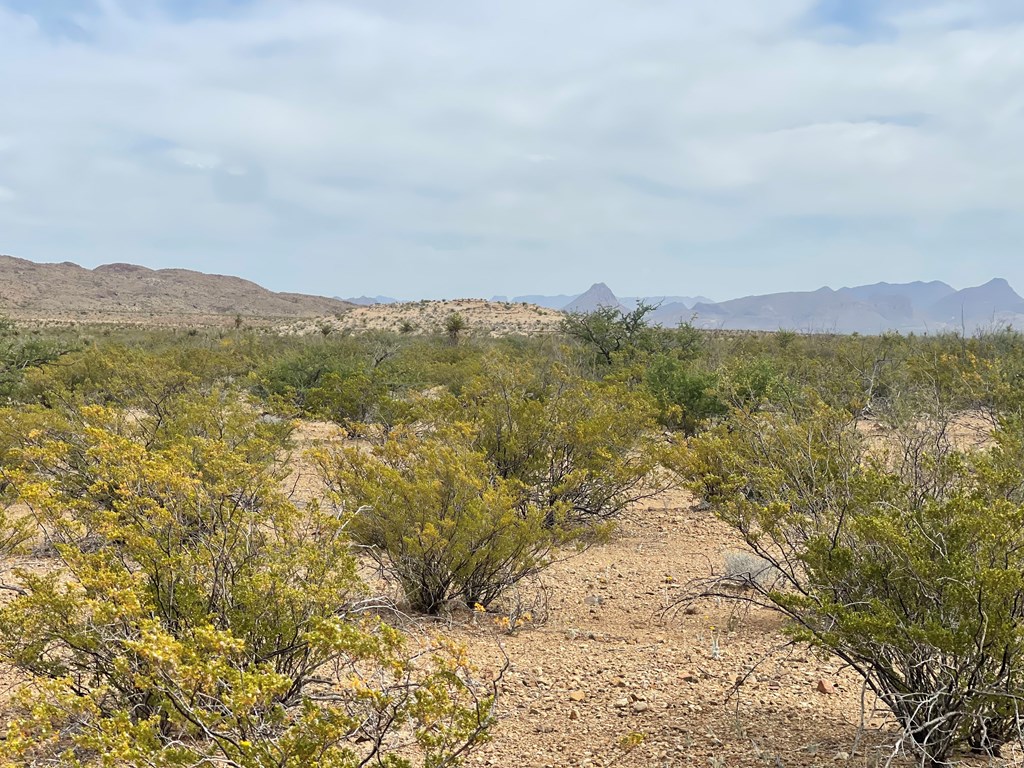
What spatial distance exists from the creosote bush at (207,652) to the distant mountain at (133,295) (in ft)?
276

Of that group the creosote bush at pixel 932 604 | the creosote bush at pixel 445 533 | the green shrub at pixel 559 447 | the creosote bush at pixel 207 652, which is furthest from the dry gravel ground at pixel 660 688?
the green shrub at pixel 559 447

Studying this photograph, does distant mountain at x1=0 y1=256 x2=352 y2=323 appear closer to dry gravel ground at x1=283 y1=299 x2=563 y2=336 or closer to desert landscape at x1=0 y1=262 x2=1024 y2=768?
dry gravel ground at x1=283 y1=299 x2=563 y2=336

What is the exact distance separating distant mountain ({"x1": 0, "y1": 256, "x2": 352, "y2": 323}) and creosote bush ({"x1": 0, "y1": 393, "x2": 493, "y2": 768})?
84.0 m

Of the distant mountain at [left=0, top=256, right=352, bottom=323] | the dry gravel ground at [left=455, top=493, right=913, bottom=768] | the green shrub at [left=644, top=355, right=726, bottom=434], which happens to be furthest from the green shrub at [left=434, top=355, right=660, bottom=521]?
the distant mountain at [left=0, top=256, right=352, bottom=323]

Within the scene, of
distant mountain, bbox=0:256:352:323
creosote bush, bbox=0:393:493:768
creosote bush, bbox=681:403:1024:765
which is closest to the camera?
creosote bush, bbox=0:393:493:768

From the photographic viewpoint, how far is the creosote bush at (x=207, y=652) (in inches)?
104

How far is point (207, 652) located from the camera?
330 cm

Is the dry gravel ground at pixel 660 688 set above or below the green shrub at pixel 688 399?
below

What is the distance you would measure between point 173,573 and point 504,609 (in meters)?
3.37

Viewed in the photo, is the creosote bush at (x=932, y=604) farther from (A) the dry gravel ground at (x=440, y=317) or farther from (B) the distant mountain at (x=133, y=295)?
(B) the distant mountain at (x=133, y=295)

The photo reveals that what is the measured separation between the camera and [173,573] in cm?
406

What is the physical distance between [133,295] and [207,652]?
125 m

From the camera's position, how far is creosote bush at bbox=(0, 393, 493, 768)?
2.65m

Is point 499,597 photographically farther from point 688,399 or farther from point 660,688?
point 688,399
